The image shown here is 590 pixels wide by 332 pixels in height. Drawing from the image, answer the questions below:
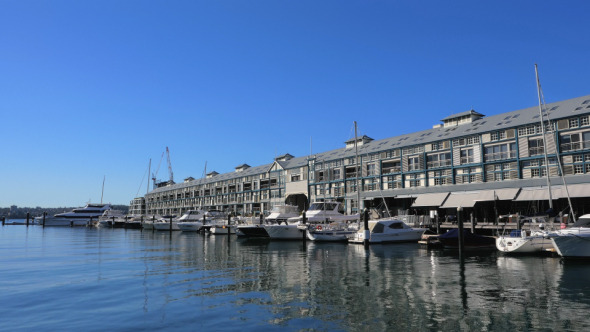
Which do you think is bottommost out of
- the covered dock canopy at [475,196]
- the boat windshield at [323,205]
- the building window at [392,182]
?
the boat windshield at [323,205]

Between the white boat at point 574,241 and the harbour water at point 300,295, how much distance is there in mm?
1046

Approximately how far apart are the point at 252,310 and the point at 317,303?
3002 mm

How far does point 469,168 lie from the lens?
5847 centimetres

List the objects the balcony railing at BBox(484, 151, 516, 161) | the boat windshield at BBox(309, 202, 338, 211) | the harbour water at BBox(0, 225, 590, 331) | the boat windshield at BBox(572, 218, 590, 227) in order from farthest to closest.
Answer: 1. the boat windshield at BBox(309, 202, 338, 211)
2. the balcony railing at BBox(484, 151, 516, 161)
3. the boat windshield at BBox(572, 218, 590, 227)
4. the harbour water at BBox(0, 225, 590, 331)

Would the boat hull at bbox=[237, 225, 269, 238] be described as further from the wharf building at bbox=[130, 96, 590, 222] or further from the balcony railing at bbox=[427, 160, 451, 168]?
the balcony railing at bbox=[427, 160, 451, 168]

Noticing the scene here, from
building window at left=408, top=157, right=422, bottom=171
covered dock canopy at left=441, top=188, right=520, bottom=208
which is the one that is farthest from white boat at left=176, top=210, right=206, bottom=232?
covered dock canopy at left=441, top=188, right=520, bottom=208

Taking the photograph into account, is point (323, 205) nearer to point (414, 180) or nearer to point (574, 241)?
point (414, 180)

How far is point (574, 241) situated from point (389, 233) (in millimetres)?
20731

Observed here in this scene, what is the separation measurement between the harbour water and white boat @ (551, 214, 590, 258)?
105 centimetres

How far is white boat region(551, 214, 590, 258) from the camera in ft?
106

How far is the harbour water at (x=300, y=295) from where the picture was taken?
631 inches

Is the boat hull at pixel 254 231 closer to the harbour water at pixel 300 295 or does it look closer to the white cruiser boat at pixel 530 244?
the harbour water at pixel 300 295

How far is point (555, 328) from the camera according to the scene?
14859 mm

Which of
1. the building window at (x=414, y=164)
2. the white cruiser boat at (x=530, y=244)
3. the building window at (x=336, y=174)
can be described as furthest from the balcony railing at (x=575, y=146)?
the building window at (x=336, y=174)
